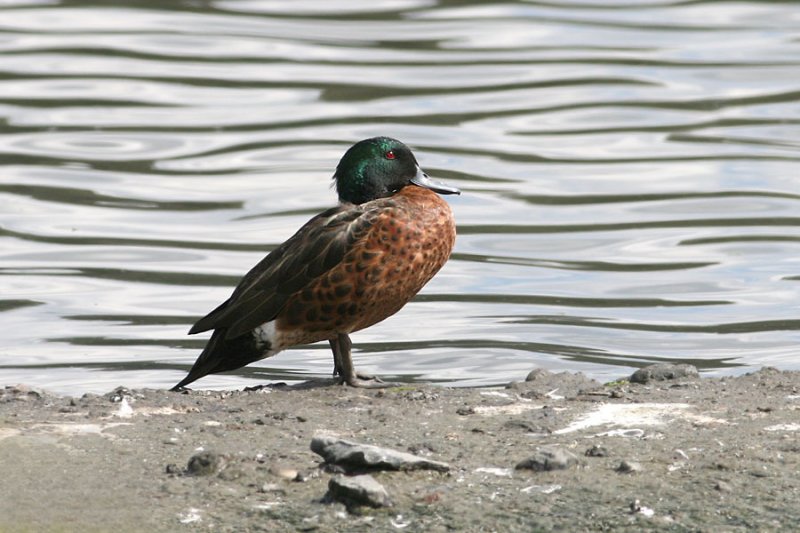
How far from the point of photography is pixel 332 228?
7188mm

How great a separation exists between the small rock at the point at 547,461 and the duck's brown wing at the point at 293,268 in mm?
1936

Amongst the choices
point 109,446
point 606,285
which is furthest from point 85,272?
point 109,446

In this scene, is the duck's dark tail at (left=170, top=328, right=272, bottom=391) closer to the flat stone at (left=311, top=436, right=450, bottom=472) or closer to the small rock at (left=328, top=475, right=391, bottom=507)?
the flat stone at (left=311, top=436, right=450, bottom=472)

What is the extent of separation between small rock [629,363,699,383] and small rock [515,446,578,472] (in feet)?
6.47

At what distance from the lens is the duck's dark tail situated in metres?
7.36

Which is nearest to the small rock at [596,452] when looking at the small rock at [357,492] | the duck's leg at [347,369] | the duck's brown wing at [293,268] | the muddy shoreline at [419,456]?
the muddy shoreline at [419,456]

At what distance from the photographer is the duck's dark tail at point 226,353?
7355 mm

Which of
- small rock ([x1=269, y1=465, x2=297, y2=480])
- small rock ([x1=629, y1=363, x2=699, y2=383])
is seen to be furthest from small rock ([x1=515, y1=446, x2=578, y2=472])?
small rock ([x1=629, y1=363, x2=699, y2=383])

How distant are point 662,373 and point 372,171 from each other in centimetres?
158

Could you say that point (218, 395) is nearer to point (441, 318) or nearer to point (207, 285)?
point (441, 318)

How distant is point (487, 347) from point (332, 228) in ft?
8.27

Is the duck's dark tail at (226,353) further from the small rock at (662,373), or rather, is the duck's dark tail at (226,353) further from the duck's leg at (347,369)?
the small rock at (662,373)

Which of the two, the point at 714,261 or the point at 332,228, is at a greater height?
the point at 332,228

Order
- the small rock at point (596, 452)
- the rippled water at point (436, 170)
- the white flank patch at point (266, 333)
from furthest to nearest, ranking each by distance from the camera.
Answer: the rippled water at point (436, 170) → the white flank patch at point (266, 333) → the small rock at point (596, 452)
